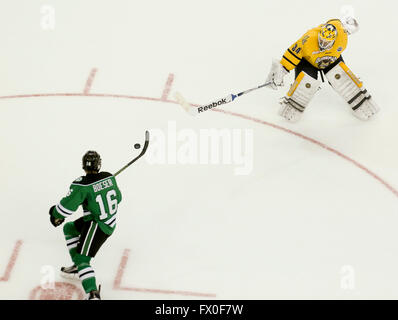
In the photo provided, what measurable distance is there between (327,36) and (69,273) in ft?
10.5

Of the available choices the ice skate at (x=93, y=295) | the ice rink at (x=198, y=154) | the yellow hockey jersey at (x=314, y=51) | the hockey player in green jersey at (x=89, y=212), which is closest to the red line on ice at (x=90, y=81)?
the ice rink at (x=198, y=154)

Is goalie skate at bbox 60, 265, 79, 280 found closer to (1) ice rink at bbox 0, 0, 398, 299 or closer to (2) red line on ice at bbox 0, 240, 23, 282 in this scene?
(1) ice rink at bbox 0, 0, 398, 299

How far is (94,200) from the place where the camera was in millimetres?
6348

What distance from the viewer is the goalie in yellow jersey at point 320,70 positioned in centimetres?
767

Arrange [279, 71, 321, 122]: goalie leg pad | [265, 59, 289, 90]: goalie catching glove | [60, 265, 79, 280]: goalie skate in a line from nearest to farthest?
[60, 265, 79, 280]: goalie skate < [265, 59, 289, 90]: goalie catching glove < [279, 71, 321, 122]: goalie leg pad

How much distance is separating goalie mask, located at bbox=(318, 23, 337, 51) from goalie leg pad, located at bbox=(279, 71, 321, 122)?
393 millimetres

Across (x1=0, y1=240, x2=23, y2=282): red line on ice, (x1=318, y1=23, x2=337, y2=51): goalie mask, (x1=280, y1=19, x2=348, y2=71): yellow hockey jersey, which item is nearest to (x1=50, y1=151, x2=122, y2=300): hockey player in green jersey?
(x1=0, y1=240, x2=23, y2=282): red line on ice

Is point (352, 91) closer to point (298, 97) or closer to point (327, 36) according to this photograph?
point (298, 97)

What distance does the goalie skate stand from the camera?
669cm

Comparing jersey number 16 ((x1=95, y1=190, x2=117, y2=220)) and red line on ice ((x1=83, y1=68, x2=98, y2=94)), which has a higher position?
red line on ice ((x1=83, y1=68, x2=98, y2=94))

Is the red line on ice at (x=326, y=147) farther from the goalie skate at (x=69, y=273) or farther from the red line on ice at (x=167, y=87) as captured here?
the goalie skate at (x=69, y=273)

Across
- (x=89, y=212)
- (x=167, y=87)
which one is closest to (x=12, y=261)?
(x=89, y=212)

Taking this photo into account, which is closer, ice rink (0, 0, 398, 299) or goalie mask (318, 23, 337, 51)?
ice rink (0, 0, 398, 299)
